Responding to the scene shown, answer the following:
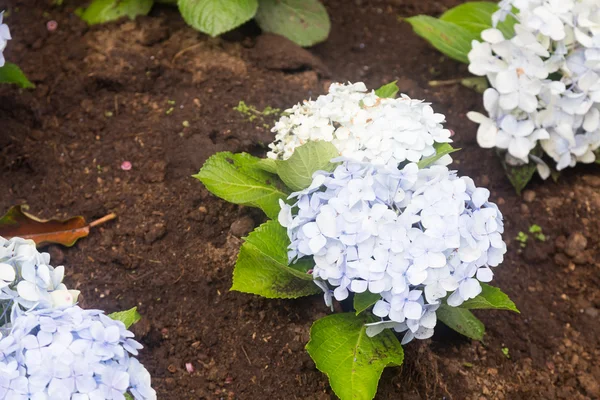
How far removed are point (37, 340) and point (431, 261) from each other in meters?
1.01

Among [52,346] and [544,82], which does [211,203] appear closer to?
[52,346]

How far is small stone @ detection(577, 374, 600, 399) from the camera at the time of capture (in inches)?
98.5

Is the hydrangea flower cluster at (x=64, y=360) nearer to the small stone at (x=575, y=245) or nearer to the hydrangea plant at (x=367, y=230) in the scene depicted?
the hydrangea plant at (x=367, y=230)

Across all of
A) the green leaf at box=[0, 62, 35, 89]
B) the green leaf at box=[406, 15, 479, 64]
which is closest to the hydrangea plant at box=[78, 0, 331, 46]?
the green leaf at box=[406, 15, 479, 64]

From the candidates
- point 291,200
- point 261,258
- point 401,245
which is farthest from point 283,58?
point 401,245

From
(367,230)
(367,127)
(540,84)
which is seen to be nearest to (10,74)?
(367,127)

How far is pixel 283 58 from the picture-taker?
3262 millimetres

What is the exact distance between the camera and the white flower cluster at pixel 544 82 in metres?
2.74

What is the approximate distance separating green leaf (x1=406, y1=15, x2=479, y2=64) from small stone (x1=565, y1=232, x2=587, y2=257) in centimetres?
92

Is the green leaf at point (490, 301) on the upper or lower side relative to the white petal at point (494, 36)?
lower

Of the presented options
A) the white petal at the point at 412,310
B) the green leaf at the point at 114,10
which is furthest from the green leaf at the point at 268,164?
the green leaf at the point at 114,10

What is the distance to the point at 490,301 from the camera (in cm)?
215

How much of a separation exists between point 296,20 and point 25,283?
2121 millimetres

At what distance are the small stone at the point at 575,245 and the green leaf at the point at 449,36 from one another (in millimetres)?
923
